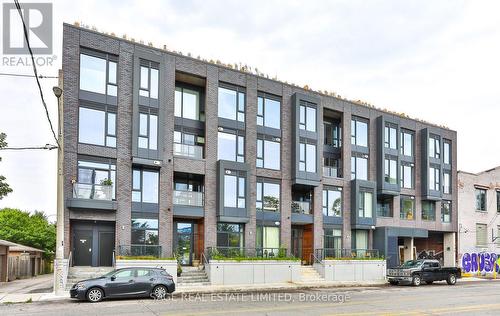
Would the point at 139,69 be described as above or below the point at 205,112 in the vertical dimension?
above

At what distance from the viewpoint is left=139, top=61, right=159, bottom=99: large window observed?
2903 centimetres

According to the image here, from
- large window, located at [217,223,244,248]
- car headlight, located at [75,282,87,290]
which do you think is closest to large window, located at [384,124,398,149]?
large window, located at [217,223,244,248]

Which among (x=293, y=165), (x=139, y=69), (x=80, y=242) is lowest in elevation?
(x=80, y=242)

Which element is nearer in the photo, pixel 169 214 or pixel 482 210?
pixel 169 214

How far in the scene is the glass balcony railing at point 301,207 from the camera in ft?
116

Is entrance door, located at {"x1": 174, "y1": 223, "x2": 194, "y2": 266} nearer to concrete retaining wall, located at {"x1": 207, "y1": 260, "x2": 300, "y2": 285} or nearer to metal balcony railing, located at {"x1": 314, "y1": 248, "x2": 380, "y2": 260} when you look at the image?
concrete retaining wall, located at {"x1": 207, "y1": 260, "x2": 300, "y2": 285}

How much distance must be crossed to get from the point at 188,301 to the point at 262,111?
17355mm

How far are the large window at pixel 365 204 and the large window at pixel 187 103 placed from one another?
14.5 metres

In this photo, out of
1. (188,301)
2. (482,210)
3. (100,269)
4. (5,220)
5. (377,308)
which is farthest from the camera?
(5,220)

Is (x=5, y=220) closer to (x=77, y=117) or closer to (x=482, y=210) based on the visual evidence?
(x=77, y=117)

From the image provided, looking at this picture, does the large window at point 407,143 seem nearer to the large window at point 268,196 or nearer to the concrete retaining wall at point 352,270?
the concrete retaining wall at point 352,270

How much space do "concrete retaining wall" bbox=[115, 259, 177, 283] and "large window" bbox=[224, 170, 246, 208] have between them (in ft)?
19.3

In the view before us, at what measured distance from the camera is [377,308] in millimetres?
17766

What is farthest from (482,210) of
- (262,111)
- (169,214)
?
(169,214)
